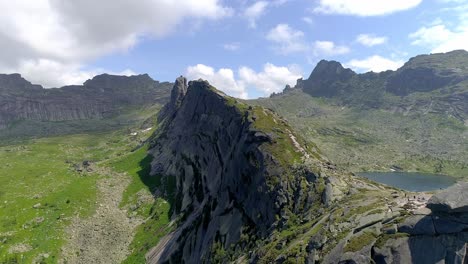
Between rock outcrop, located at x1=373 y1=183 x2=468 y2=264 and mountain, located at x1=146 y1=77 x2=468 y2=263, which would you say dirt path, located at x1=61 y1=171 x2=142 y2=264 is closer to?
mountain, located at x1=146 y1=77 x2=468 y2=263

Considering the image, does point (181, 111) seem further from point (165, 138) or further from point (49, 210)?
point (49, 210)

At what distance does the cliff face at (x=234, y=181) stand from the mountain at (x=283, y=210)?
218mm

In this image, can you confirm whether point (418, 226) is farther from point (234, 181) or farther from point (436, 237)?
point (234, 181)

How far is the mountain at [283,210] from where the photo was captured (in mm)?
29016

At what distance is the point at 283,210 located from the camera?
49844 mm

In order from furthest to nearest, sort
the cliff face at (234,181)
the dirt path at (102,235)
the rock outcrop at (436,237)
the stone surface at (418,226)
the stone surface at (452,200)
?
the dirt path at (102,235)
the cliff face at (234,181)
the stone surface at (418,226)
the stone surface at (452,200)
the rock outcrop at (436,237)

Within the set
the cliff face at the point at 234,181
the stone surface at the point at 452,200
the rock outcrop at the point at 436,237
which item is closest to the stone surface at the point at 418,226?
the rock outcrop at the point at 436,237

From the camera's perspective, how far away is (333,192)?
156ft

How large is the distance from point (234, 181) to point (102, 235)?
47.8 metres

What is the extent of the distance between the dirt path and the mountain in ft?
42.9

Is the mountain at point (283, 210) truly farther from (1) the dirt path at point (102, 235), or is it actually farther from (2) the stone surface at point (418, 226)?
(1) the dirt path at point (102, 235)

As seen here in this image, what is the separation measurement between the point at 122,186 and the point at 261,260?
334 ft

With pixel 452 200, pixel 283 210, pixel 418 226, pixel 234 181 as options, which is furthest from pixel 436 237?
pixel 234 181

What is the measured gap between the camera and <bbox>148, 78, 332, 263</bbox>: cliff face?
53.4 m
